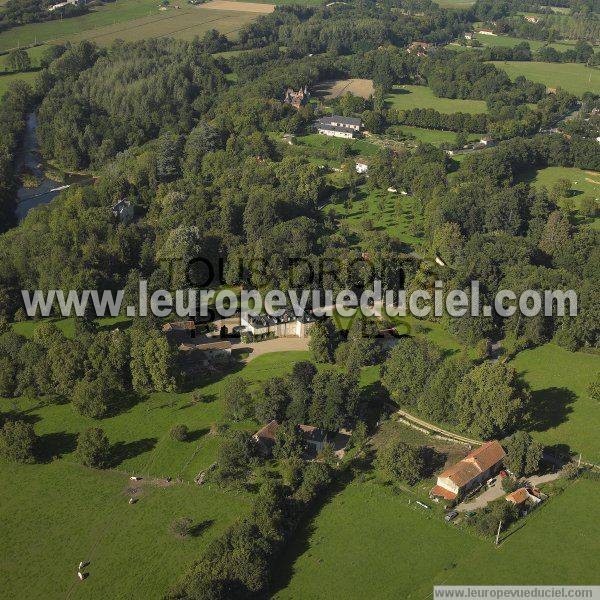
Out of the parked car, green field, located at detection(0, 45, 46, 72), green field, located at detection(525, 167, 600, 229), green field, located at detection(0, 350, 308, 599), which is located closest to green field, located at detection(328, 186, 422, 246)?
green field, located at detection(525, 167, 600, 229)

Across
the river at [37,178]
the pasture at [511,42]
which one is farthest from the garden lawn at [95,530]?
the pasture at [511,42]

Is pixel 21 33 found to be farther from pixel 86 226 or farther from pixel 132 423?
pixel 132 423

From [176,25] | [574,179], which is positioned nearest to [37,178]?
[574,179]

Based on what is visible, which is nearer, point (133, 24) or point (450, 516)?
point (450, 516)

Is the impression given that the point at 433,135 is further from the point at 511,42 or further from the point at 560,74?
the point at 511,42

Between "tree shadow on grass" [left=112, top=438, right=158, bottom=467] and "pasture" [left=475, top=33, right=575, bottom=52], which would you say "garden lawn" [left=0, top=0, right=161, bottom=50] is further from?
"tree shadow on grass" [left=112, top=438, right=158, bottom=467]
